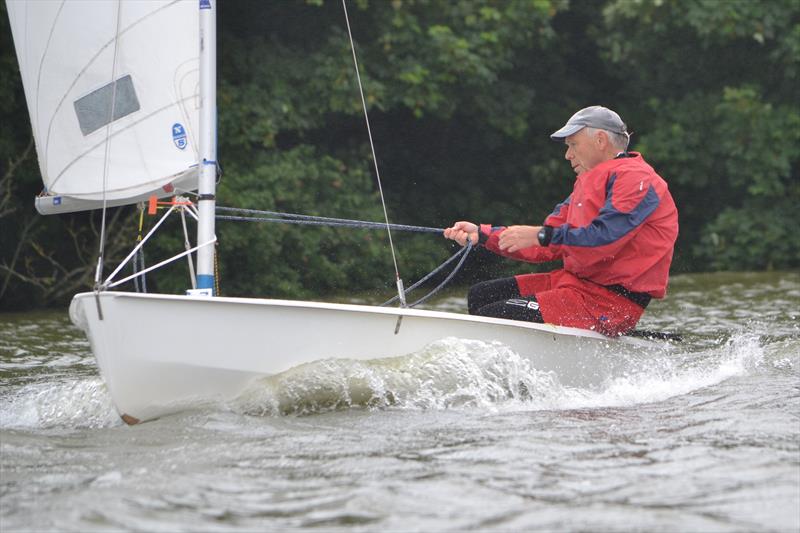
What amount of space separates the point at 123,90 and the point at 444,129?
35.8 ft

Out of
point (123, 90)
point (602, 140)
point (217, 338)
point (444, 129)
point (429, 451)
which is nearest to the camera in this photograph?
point (429, 451)

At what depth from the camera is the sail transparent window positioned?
5.52 meters

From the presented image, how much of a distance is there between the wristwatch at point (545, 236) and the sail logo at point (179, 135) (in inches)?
65.8

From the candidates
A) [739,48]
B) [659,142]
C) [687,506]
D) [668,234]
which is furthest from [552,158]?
[687,506]

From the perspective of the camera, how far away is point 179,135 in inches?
219

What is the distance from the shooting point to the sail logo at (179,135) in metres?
5.55

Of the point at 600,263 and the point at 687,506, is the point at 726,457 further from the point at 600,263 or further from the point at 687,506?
the point at 600,263

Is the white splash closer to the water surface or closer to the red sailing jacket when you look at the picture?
the water surface

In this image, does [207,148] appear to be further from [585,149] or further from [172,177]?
[585,149]

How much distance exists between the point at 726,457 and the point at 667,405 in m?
1.20

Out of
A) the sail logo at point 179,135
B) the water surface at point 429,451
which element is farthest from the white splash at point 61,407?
the sail logo at point 179,135

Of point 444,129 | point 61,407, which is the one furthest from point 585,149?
point 444,129

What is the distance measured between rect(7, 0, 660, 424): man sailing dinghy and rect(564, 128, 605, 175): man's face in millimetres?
847

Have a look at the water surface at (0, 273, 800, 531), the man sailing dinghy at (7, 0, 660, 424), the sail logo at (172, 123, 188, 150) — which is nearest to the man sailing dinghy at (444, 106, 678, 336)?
the man sailing dinghy at (7, 0, 660, 424)
